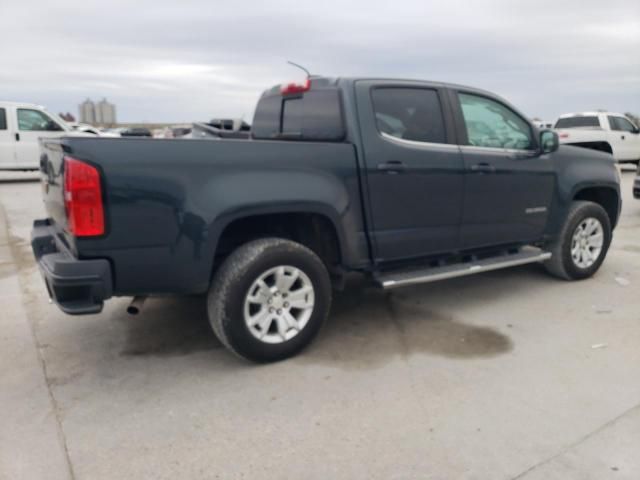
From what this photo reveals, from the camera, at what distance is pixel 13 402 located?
11.0 feet

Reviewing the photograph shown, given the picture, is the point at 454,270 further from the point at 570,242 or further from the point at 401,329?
the point at 570,242

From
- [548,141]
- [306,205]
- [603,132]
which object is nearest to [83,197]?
[306,205]

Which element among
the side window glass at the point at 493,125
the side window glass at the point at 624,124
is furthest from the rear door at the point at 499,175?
the side window glass at the point at 624,124

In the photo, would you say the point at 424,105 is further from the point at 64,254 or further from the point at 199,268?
the point at 64,254

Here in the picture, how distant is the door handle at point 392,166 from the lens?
412 cm

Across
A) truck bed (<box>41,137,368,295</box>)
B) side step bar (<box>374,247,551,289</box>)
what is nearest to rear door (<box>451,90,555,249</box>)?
side step bar (<box>374,247,551,289</box>)

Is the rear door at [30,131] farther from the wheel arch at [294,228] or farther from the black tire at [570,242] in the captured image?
the black tire at [570,242]

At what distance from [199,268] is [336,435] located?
128 centimetres

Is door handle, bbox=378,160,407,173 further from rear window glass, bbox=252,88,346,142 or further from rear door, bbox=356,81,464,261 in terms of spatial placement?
rear window glass, bbox=252,88,346,142

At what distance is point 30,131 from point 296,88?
41.4ft

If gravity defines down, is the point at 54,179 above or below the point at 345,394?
above

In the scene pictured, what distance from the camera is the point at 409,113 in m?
4.44

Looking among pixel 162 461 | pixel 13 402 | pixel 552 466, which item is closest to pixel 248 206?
pixel 162 461

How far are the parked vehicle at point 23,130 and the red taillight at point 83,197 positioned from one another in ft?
41.0
